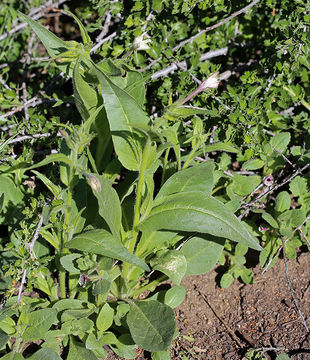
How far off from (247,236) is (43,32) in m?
1.55

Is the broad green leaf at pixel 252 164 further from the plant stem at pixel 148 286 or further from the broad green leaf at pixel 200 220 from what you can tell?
the plant stem at pixel 148 286

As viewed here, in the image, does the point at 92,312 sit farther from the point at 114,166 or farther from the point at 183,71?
the point at 183,71

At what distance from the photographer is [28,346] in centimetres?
273

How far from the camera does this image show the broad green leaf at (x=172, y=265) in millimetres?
2604

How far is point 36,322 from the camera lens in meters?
2.48

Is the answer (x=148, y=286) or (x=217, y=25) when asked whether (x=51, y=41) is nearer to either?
(x=217, y=25)

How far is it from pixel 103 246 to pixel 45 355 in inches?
25.4

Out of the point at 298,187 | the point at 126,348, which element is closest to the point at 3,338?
the point at 126,348

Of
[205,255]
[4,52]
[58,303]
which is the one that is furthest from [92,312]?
[4,52]

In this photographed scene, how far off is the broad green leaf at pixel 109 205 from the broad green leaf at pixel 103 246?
84mm

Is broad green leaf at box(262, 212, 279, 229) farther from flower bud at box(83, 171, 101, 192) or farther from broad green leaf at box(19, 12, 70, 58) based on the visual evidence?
broad green leaf at box(19, 12, 70, 58)

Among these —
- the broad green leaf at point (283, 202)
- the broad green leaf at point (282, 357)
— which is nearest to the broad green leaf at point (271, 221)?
the broad green leaf at point (283, 202)

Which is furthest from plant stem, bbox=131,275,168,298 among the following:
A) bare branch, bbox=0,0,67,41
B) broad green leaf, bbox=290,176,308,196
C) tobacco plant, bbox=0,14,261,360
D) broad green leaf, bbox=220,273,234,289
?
bare branch, bbox=0,0,67,41

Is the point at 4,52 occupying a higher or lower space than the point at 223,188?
higher
